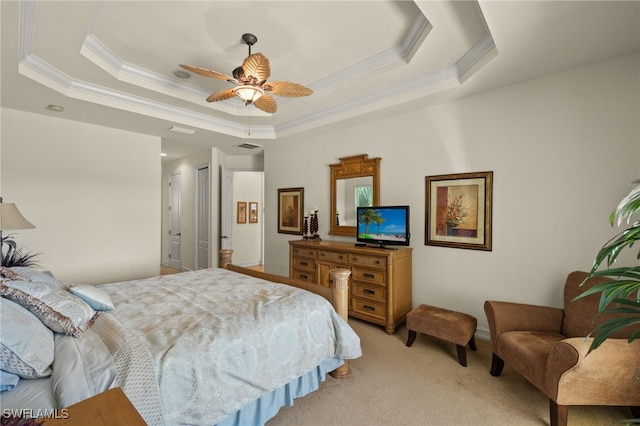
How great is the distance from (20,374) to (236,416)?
1.02m

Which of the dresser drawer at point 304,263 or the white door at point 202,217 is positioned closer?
the dresser drawer at point 304,263

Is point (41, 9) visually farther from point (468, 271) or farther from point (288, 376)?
point (468, 271)

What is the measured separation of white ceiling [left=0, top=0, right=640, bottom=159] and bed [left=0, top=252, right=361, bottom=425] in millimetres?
2000

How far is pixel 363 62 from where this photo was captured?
300 cm

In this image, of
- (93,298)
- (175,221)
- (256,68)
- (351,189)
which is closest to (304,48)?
(256,68)

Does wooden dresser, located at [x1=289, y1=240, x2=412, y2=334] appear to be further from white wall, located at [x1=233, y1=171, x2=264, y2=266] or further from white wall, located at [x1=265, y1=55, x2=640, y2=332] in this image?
white wall, located at [x1=233, y1=171, x2=264, y2=266]

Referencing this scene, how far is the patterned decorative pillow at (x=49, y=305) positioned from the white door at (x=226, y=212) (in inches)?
161

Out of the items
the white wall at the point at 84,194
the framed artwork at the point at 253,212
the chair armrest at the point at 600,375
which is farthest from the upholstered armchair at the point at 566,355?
the framed artwork at the point at 253,212

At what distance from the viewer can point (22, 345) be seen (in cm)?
116

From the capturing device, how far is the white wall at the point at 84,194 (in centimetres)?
362

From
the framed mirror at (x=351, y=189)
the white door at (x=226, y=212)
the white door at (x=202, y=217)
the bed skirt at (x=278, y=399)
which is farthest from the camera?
the white door at (x=202, y=217)

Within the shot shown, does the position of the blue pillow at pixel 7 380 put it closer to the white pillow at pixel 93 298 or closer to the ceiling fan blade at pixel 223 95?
the white pillow at pixel 93 298

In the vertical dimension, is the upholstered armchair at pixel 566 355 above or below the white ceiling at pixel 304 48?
below

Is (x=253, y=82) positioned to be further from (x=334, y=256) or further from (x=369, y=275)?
(x=369, y=275)
